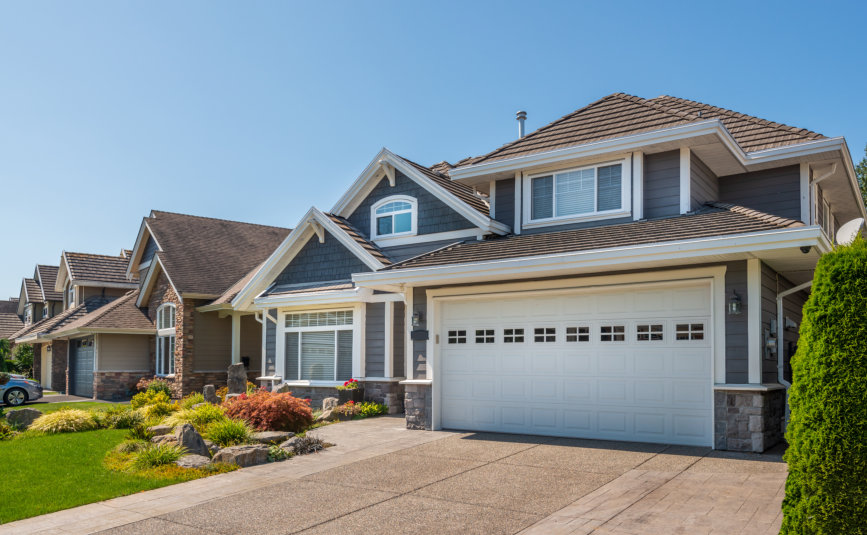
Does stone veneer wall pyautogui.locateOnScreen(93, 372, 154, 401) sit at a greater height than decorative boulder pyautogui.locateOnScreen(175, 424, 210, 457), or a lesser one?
lesser

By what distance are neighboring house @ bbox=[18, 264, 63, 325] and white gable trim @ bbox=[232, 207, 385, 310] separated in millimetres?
21668

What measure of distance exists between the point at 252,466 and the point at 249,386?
7.99m

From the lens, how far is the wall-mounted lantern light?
991cm

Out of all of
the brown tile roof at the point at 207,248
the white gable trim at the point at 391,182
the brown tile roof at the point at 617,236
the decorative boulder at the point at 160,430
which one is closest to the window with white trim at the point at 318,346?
the white gable trim at the point at 391,182

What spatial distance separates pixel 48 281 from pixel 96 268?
291 inches

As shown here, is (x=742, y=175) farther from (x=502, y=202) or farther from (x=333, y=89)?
(x=333, y=89)

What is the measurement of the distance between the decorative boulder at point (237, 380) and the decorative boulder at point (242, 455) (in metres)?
8.47

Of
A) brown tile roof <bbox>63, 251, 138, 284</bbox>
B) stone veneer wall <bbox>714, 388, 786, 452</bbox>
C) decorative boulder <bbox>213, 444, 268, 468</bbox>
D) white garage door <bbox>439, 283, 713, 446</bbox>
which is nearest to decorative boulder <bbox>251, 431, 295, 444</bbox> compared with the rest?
decorative boulder <bbox>213, 444, 268, 468</bbox>

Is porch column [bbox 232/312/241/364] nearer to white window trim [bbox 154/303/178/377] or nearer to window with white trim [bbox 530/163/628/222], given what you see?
white window trim [bbox 154/303/178/377]

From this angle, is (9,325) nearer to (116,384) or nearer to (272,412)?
(116,384)

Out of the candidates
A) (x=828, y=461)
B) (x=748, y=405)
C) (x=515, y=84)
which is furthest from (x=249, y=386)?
(x=828, y=461)

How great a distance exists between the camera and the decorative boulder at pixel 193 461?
9.89 meters

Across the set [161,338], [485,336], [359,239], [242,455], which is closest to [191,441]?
[242,455]

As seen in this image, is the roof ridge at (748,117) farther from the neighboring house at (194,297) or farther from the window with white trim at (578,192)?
the neighboring house at (194,297)
